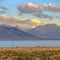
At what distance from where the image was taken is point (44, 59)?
26141 mm

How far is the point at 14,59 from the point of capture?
84.0ft

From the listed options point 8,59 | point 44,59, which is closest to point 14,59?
point 8,59

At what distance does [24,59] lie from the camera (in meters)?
26.7

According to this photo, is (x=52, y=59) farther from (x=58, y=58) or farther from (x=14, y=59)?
(x=14, y=59)

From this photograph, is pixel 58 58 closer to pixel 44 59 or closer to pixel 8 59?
pixel 44 59

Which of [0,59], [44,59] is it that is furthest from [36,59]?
[0,59]

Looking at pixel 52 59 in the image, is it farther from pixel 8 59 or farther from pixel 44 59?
pixel 8 59

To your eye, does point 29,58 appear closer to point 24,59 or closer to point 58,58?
point 24,59

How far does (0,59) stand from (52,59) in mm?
3945

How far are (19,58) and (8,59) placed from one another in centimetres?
116

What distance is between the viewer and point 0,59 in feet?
83.7

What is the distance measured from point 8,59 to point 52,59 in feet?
11.0

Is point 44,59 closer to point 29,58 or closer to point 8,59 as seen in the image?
point 29,58

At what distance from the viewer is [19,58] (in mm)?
26406
